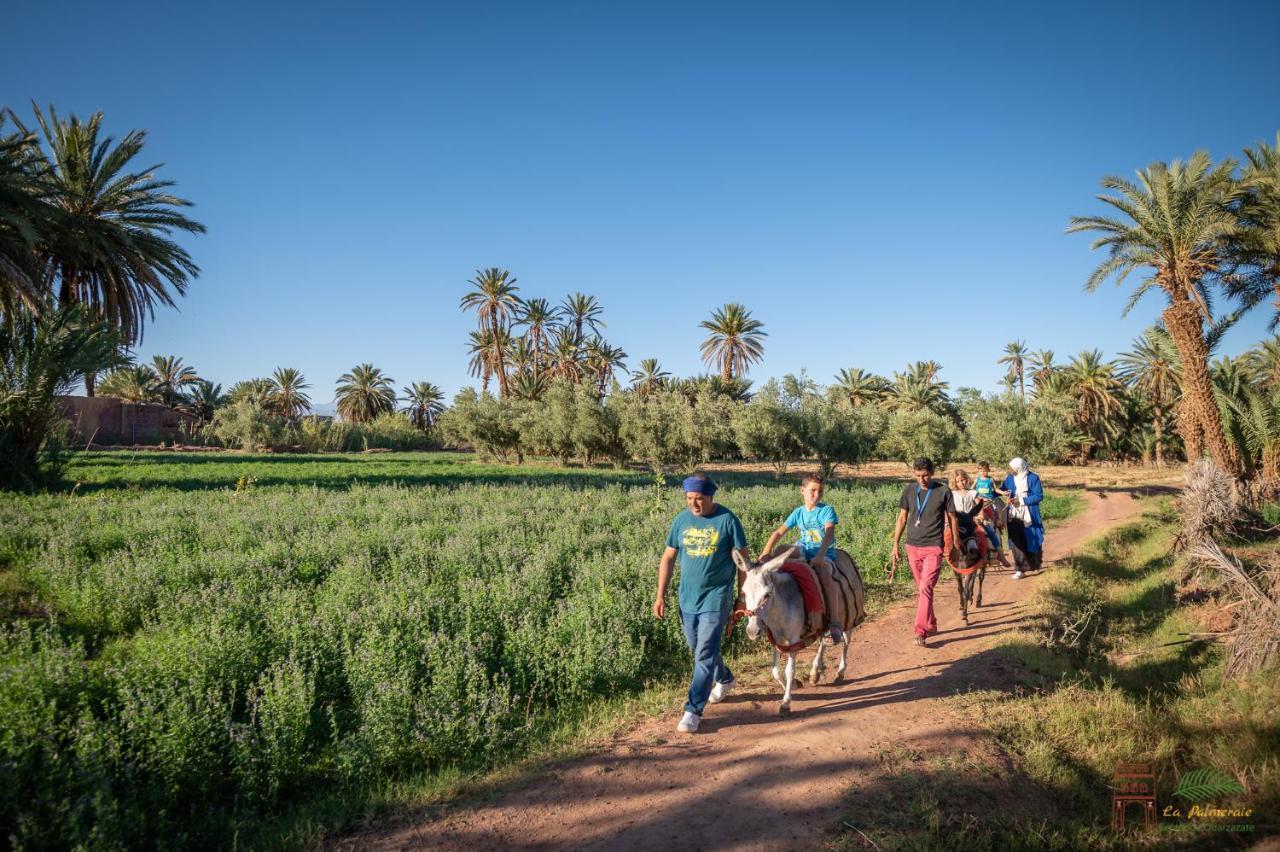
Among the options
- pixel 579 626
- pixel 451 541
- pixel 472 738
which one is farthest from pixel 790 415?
pixel 472 738

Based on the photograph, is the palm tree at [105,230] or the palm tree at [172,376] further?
the palm tree at [172,376]

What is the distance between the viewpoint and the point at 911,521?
797 cm

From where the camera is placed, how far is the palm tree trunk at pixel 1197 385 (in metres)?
19.0

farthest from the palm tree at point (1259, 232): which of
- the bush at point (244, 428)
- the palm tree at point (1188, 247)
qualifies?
the bush at point (244, 428)

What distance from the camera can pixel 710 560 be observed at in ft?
17.7

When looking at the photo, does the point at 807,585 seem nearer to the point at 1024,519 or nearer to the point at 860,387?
the point at 1024,519

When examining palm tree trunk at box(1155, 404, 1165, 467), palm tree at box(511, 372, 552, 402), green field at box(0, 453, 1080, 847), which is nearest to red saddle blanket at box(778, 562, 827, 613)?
green field at box(0, 453, 1080, 847)

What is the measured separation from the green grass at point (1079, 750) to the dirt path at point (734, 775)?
1.10ft

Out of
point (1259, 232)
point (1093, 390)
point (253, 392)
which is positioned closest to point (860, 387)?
point (1093, 390)

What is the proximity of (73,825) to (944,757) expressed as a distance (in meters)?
5.99

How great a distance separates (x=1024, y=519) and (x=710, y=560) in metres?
9.28

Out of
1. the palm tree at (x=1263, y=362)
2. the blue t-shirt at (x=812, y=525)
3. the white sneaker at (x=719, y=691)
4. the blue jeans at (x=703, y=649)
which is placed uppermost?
the palm tree at (x=1263, y=362)

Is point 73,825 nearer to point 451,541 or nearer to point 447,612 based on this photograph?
point 447,612

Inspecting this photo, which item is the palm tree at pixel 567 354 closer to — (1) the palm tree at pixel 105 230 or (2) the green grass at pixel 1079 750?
(1) the palm tree at pixel 105 230
